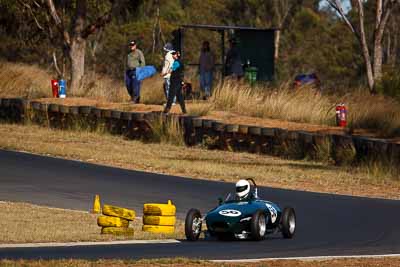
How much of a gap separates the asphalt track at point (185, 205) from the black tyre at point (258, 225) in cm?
11

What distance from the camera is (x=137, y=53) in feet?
108

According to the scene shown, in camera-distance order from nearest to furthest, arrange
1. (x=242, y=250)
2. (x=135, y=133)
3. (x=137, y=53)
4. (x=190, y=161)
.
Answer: (x=242, y=250), (x=190, y=161), (x=135, y=133), (x=137, y=53)

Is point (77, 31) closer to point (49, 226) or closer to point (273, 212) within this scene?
point (49, 226)

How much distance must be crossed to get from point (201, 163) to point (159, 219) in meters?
9.57

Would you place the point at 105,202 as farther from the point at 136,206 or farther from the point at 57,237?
the point at 57,237

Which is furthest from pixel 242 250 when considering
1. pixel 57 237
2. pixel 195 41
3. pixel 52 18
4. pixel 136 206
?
pixel 195 41

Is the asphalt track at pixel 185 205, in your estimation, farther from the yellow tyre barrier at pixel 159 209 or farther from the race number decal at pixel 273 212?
the yellow tyre barrier at pixel 159 209

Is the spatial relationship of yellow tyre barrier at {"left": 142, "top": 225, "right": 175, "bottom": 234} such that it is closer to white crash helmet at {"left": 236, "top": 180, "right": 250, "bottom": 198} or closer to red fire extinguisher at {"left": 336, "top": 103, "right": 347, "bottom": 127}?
white crash helmet at {"left": 236, "top": 180, "right": 250, "bottom": 198}

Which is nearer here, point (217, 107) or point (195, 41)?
point (217, 107)

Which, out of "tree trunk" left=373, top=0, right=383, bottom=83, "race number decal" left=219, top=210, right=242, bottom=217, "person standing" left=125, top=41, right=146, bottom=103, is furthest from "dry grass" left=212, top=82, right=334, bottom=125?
"race number decal" left=219, top=210, right=242, bottom=217

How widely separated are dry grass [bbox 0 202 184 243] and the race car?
0.62m

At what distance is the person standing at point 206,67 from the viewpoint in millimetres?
33688

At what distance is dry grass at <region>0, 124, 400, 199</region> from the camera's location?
72.9ft

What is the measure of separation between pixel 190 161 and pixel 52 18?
16150 mm
